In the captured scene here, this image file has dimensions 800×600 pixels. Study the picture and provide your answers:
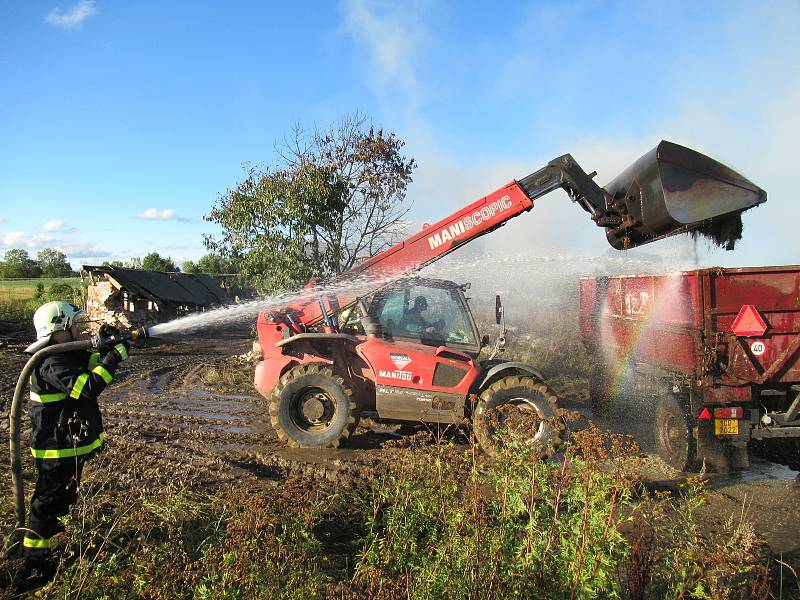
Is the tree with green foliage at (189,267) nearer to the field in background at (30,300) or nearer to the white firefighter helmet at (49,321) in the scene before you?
the field in background at (30,300)

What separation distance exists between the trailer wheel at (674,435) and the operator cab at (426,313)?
239 cm

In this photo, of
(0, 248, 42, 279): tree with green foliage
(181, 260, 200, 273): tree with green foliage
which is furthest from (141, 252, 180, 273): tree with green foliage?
(0, 248, 42, 279): tree with green foliage

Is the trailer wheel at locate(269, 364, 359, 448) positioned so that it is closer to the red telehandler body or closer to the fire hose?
the red telehandler body

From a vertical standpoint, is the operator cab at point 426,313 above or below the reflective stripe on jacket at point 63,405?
above

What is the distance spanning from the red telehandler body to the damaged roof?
15.4 metres

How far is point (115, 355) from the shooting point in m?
3.98

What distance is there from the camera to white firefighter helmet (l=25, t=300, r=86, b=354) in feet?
12.9

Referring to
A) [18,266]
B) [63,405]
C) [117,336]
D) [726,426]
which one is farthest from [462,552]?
[18,266]

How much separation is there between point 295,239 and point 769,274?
8554mm

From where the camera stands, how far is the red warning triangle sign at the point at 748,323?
19.3ft

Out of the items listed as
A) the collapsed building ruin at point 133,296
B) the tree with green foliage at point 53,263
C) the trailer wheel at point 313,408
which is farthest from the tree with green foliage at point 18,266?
the trailer wheel at point 313,408

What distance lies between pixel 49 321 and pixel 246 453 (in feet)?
10.8

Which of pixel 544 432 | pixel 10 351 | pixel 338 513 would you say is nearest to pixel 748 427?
pixel 544 432

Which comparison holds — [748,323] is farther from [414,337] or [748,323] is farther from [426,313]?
[414,337]
